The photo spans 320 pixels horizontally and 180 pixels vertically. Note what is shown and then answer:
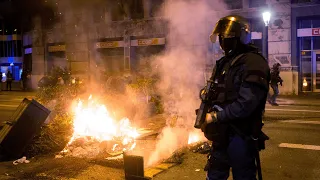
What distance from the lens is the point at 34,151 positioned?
662 centimetres

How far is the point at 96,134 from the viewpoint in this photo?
23.7 ft

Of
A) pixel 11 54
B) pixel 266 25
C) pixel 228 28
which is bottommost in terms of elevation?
pixel 228 28

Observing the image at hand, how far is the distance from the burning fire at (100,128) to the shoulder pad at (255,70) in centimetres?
390

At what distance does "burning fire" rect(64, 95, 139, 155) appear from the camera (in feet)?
21.8

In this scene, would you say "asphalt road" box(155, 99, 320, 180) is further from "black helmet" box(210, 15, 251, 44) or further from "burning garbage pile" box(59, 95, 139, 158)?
"black helmet" box(210, 15, 251, 44)

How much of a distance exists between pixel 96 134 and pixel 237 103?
15.6 feet

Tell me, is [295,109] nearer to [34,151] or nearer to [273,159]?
[273,159]

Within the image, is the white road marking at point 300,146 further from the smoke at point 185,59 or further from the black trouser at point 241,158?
the black trouser at point 241,158

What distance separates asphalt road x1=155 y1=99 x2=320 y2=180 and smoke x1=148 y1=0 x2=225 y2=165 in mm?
1396

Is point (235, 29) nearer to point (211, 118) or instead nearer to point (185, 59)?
point (211, 118)

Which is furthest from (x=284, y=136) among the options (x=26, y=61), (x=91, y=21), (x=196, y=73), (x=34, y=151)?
(x=26, y=61)

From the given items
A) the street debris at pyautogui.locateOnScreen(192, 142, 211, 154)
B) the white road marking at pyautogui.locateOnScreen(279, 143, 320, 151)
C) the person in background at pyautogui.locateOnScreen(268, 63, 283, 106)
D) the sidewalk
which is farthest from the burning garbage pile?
the sidewalk

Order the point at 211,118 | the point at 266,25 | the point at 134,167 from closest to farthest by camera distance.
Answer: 1. the point at 211,118
2. the point at 134,167
3. the point at 266,25

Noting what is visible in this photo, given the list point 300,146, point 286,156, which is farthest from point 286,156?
point 300,146
